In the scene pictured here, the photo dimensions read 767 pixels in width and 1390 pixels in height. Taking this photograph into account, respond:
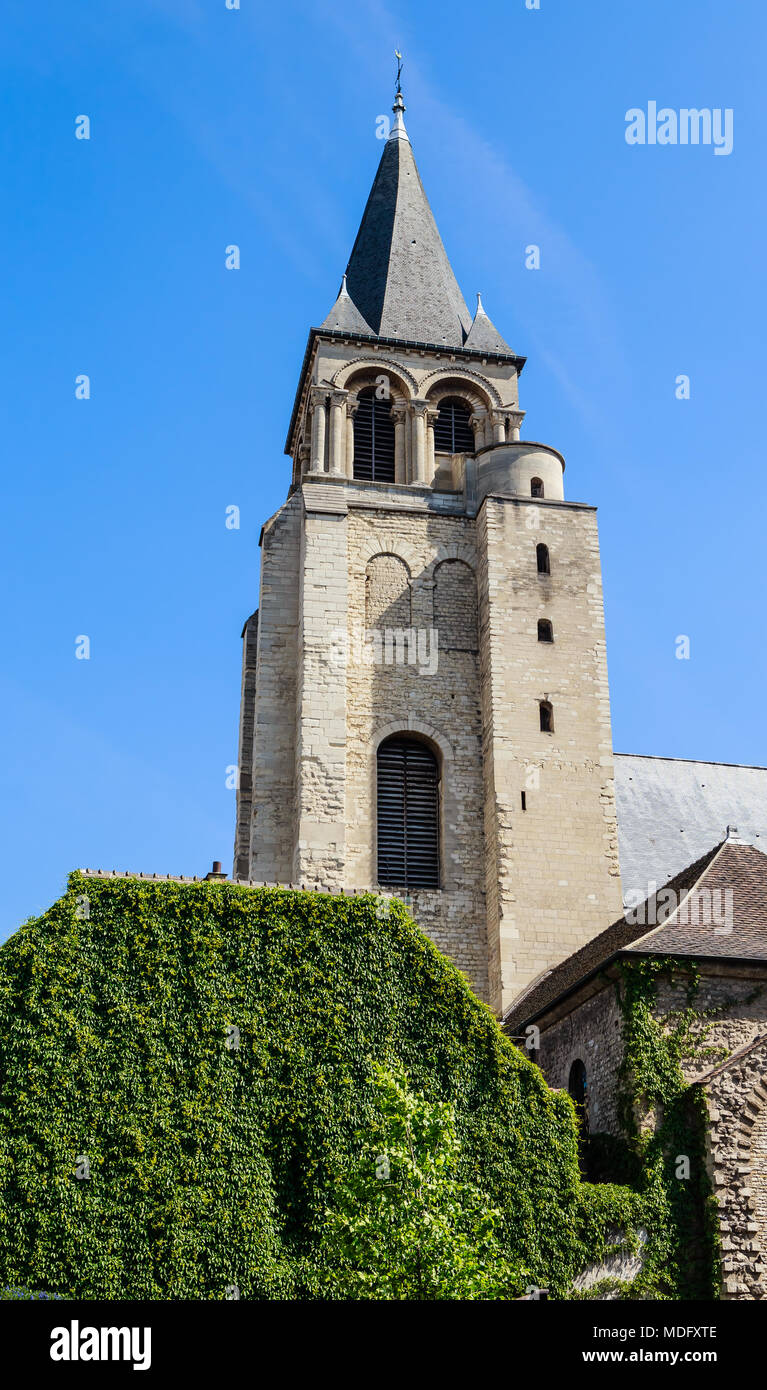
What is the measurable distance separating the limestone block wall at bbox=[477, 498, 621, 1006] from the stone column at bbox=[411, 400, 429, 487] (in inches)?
72.6

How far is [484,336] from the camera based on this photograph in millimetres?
32031

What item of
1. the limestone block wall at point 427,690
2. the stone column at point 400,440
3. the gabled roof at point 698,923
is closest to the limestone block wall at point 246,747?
the limestone block wall at point 427,690

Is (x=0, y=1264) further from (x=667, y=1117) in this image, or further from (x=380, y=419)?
(x=380, y=419)

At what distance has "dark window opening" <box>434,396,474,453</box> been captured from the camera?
1203 inches

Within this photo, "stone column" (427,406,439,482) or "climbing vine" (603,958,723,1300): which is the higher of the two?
"stone column" (427,406,439,482)

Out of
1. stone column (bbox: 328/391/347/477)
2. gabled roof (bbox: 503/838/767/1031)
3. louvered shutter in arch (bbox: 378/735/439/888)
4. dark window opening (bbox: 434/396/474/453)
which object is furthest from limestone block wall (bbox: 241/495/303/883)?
gabled roof (bbox: 503/838/767/1031)

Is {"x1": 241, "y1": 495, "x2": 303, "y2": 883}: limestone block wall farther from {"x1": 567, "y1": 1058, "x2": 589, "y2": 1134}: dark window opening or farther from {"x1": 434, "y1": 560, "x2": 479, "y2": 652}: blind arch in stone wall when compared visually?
{"x1": 567, "y1": 1058, "x2": 589, "y2": 1134}: dark window opening

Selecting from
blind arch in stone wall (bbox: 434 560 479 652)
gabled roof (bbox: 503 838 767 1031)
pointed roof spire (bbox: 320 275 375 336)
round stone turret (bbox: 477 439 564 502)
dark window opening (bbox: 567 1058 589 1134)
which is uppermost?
pointed roof spire (bbox: 320 275 375 336)

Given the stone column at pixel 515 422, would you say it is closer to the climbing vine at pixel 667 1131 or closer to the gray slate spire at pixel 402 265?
the gray slate spire at pixel 402 265

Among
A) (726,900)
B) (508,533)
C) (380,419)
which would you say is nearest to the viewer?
(726,900)

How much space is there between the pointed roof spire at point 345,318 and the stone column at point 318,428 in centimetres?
168

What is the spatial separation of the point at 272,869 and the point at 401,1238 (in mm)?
11805
